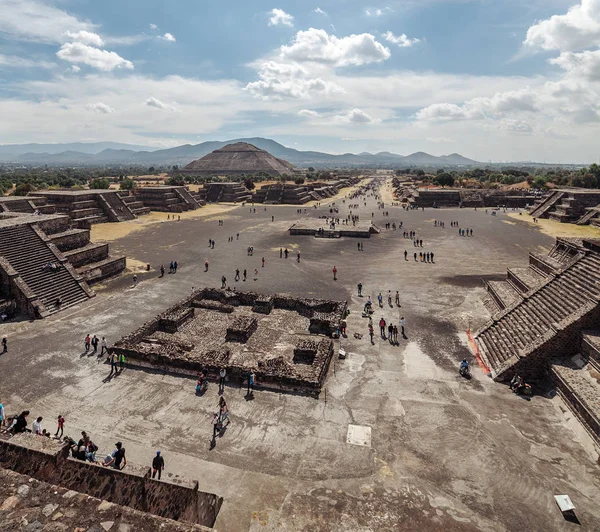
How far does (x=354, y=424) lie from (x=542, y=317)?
10.8 meters

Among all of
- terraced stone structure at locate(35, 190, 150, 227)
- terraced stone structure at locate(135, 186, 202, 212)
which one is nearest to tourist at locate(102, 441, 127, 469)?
terraced stone structure at locate(35, 190, 150, 227)

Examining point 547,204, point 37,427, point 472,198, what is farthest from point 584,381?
point 472,198

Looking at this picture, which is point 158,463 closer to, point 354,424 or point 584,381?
point 354,424

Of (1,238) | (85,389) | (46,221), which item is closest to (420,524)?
(85,389)

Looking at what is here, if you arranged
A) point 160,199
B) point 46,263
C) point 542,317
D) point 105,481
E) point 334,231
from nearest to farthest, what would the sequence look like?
point 105,481
point 542,317
point 46,263
point 334,231
point 160,199

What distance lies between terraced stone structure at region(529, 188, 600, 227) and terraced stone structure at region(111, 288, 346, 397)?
5287 centimetres

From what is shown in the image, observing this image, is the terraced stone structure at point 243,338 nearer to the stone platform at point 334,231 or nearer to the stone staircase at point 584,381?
the stone staircase at point 584,381

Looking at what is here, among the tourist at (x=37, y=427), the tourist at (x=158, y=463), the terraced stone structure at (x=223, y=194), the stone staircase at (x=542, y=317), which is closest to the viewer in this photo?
the tourist at (x=158, y=463)

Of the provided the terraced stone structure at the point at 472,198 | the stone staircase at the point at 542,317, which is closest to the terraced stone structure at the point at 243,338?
the stone staircase at the point at 542,317

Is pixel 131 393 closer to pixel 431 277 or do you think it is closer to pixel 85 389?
pixel 85 389

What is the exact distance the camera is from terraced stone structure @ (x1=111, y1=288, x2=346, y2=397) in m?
14.5

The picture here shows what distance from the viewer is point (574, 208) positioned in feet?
187

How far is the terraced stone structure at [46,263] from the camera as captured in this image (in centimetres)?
2103

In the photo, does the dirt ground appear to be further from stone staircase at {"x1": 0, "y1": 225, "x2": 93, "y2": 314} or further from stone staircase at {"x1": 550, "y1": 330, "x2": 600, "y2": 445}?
stone staircase at {"x1": 0, "y1": 225, "x2": 93, "y2": 314}
